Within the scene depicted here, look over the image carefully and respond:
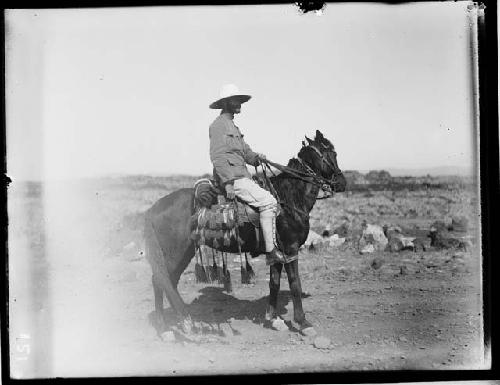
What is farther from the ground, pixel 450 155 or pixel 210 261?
pixel 450 155

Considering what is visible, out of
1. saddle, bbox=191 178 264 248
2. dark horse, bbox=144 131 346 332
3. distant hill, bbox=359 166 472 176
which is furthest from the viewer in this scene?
distant hill, bbox=359 166 472 176

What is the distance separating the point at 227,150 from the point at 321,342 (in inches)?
80.5

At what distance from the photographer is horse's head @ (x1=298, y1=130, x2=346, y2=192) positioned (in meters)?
6.39

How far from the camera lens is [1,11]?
6363 mm

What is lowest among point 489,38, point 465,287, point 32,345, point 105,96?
point 32,345

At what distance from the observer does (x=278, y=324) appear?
6402 mm

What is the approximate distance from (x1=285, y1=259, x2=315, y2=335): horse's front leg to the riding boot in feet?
0.43

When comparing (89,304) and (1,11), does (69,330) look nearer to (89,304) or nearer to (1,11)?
(89,304)

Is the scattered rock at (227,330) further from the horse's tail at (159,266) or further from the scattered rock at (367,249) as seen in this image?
the scattered rock at (367,249)

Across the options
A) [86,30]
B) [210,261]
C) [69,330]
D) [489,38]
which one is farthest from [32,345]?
[489,38]

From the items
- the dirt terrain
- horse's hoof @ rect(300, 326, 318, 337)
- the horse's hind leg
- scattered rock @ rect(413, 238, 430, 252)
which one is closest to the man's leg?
the dirt terrain

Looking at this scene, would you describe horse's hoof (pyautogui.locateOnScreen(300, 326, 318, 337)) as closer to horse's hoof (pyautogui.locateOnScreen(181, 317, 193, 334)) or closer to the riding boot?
the riding boot

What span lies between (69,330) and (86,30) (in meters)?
2.90

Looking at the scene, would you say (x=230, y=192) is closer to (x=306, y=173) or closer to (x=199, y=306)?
(x=306, y=173)
